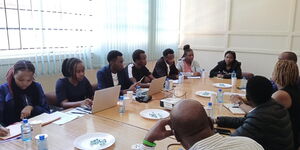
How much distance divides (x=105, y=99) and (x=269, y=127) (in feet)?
4.31

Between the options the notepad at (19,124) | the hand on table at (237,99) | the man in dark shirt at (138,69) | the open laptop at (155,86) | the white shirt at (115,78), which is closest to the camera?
the notepad at (19,124)

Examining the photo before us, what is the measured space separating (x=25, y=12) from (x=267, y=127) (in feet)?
9.89

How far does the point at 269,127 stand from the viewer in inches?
54.5

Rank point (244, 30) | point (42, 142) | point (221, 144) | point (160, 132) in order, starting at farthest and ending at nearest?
point (244, 30)
point (42, 142)
point (160, 132)
point (221, 144)

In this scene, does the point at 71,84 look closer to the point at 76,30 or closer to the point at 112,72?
the point at 112,72

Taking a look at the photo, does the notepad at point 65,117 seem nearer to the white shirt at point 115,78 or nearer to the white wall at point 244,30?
the white shirt at point 115,78

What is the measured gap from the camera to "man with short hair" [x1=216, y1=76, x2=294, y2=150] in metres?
1.39

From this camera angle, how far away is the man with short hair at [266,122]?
1.39 m

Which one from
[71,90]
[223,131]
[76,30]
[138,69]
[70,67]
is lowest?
[223,131]

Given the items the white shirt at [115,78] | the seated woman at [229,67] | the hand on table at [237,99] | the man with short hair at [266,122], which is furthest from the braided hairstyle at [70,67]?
the seated woman at [229,67]

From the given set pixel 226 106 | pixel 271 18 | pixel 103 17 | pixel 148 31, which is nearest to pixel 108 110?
pixel 226 106

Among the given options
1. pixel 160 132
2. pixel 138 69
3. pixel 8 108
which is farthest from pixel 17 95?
pixel 138 69

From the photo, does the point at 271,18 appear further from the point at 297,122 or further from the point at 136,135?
the point at 136,135

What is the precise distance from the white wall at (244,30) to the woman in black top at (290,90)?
2.92m
